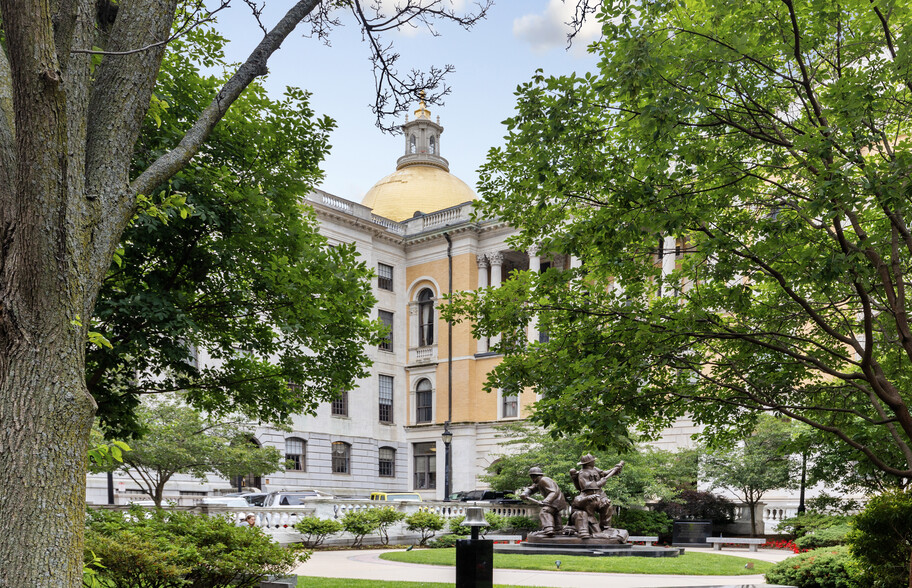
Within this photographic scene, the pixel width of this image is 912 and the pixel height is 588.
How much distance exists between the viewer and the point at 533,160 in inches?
397

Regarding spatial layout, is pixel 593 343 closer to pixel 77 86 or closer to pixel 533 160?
pixel 533 160

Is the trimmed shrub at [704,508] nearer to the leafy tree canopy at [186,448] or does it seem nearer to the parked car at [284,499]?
the parked car at [284,499]

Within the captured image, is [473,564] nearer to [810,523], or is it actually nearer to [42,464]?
[42,464]

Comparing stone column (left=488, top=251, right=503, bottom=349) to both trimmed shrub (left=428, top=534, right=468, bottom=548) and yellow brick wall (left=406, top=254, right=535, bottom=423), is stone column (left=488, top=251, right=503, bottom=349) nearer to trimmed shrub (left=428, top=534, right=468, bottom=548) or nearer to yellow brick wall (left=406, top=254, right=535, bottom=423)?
yellow brick wall (left=406, top=254, right=535, bottom=423)

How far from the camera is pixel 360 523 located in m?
27.8

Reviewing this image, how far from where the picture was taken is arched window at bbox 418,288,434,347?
179 ft

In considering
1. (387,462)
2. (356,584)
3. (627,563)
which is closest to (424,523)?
(627,563)

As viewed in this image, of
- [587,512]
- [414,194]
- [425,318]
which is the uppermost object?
[414,194]

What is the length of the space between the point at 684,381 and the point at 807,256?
2.81 meters

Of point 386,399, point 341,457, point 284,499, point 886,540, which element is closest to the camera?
point 886,540

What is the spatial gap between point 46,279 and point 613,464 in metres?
29.8

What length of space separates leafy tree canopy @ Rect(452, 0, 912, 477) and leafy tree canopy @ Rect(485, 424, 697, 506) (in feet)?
64.0

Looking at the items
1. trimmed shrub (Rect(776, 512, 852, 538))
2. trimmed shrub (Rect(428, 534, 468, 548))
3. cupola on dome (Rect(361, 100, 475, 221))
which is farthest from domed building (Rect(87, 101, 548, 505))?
trimmed shrub (Rect(776, 512, 852, 538))

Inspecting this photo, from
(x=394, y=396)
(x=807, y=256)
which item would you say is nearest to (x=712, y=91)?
(x=807, y=256)
